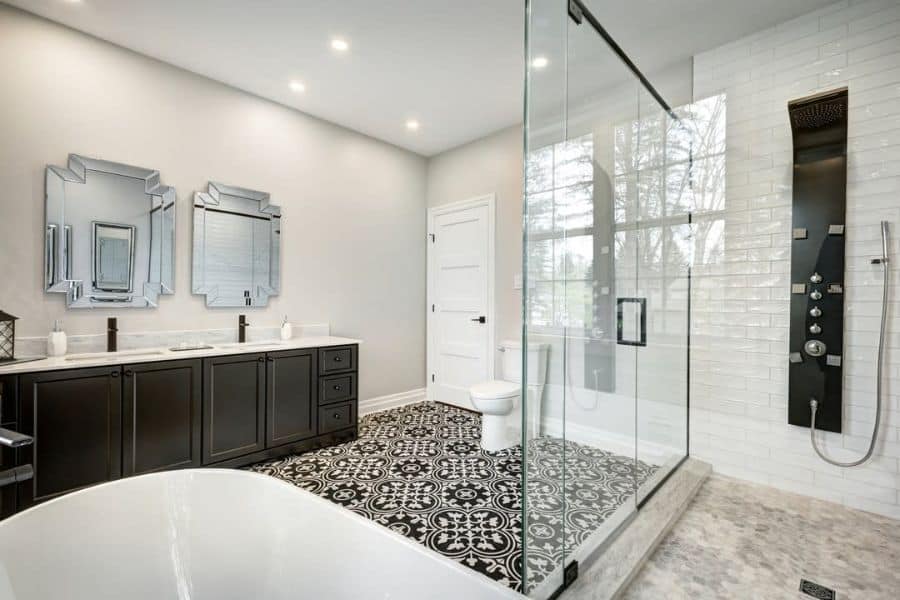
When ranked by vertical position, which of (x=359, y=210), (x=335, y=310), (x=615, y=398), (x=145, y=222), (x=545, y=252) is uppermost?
(x=359, y=210)

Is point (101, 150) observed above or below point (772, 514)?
above

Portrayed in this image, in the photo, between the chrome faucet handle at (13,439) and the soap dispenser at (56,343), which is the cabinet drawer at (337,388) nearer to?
the soap dispenser at (56,343)

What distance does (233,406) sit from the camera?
2703 millimetres

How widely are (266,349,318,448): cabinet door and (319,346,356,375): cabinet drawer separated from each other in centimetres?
7

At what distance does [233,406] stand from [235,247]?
1.26 m

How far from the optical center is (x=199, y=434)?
2547mm

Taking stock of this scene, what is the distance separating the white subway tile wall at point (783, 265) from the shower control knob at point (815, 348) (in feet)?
0.36

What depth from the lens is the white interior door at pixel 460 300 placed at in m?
4.12

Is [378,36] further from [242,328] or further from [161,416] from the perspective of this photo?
[161,416]

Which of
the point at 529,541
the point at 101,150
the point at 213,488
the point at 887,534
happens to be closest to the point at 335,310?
the point at 101,150

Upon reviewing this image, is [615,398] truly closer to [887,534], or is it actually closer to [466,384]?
[887,534]

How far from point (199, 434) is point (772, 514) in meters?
3.32

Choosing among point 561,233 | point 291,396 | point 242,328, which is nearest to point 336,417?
point 291,396

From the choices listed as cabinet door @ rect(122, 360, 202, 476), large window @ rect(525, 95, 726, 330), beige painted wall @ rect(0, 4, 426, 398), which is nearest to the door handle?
large window @ rect(525, 95, 726, 330)
